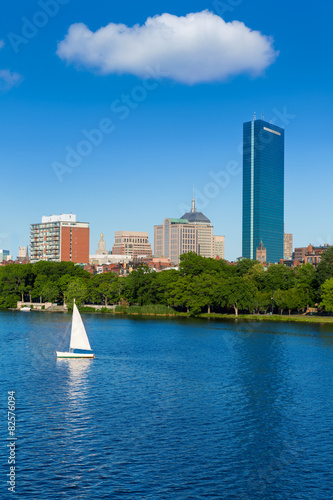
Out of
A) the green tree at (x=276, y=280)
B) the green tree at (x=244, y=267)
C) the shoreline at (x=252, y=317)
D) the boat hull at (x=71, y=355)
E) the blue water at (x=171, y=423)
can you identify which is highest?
the green tree at (x=244, y=267)

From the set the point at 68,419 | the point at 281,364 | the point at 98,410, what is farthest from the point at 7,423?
the point at 281,364

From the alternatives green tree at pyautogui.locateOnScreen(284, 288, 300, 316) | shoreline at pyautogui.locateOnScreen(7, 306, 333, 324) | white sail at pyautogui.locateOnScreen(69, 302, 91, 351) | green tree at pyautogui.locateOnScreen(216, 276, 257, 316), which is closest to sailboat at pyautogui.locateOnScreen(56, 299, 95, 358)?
white sail at pyautogui.locateOnScreen(69, 302, 91, 351)

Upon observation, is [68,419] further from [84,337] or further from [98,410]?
[84,337]

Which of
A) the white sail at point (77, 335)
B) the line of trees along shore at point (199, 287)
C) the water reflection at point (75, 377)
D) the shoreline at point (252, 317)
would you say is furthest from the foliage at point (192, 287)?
the water reflection at point (75, 377)

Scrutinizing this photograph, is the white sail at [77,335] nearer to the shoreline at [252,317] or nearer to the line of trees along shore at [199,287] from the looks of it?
the shoreline at [252,317]

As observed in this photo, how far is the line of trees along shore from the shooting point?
147m

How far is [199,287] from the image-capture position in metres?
152

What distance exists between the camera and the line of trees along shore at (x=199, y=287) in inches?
5782

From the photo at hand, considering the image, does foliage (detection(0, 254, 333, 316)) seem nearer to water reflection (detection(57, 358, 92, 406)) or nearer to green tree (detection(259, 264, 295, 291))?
green tree (detection(259, 264, 295, 291))

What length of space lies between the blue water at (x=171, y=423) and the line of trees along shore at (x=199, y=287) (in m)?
61.1

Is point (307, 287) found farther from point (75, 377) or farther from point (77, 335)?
point (75, 377)

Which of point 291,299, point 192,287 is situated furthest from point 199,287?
point 291,299

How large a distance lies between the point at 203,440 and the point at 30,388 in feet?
73.2

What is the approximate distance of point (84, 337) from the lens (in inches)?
3123
